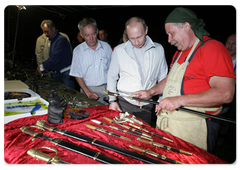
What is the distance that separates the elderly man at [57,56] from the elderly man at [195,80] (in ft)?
8.69

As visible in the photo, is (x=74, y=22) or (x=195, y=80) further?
(x=74, y=22)

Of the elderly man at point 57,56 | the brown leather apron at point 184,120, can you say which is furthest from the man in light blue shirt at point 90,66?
the brown leather apron at point 184,120

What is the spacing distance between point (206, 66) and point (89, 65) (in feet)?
6.54

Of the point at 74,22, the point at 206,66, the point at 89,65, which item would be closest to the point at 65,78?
the point at 89,65

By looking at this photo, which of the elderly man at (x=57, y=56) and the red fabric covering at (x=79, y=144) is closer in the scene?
the red fabric covering at (x=79, y=144)

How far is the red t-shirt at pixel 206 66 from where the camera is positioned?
1.34m

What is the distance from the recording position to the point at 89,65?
2.97 metres

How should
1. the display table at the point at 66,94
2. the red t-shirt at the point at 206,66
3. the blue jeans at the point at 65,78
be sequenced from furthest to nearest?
the blue jeans at the point at 65,78 < the display table at the point at 66,94 < the red t-shirt at the point at 206,66

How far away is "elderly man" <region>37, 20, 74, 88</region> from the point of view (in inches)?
145

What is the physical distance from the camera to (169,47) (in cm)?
479

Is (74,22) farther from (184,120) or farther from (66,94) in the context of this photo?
(184,120)

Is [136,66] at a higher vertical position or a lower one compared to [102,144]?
higher

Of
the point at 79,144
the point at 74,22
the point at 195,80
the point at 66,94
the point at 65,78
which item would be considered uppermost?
the point at 74,22

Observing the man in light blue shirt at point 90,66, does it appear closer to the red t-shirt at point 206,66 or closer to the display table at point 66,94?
the display table at point 66,94
